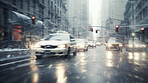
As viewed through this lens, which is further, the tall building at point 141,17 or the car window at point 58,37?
the tall building at point 141,17

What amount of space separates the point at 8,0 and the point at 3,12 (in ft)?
6.59

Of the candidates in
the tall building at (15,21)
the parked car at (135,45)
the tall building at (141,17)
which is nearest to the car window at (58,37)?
the parked car at (135,45)

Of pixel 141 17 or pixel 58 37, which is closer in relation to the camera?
pixel 58 37

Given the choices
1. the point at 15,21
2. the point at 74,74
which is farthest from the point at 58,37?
the point at 15,21

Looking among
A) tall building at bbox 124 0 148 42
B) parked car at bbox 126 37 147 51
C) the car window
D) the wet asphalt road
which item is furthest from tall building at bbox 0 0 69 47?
tall building at bbox 124 0 148 42

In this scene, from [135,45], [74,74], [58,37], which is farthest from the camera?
[135,45]

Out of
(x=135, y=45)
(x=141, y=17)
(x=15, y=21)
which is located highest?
(x=141, y=17)

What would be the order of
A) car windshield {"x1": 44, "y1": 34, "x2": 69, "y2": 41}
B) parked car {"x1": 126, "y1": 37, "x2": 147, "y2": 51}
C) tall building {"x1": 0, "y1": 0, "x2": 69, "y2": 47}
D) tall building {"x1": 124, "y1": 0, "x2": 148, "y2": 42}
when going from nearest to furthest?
car windshield {"x1": 44, "y1": 34, "x2": 69, "y2": 41} < parked car {"x1": 126, "y1": 37, "x2": 147, "y2": 51} < tall building {"x1": 0, "y1": 0, "x2": 69, "y2": 47} < tall building {"x1": 124, "y1": 0, "x2": 148, "y2": 42}

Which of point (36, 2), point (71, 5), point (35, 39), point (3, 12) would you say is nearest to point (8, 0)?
point (3, 12)

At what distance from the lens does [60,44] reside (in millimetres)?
10617

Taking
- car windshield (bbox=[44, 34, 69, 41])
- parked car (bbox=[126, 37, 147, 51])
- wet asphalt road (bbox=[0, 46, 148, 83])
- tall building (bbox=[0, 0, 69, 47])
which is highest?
tall building (bbox=[0, 0, 69, 47])

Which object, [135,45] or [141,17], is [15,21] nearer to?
[135,45]

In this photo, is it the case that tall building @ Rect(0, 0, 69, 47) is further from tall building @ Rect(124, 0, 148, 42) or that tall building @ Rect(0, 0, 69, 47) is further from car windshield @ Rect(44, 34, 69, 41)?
tall building @ Rect(124, 0, 148, 42)

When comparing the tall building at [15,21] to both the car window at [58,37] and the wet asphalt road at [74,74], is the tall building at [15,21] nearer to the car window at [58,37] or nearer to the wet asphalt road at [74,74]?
the car window at [58,37]
